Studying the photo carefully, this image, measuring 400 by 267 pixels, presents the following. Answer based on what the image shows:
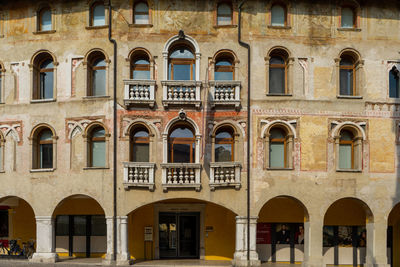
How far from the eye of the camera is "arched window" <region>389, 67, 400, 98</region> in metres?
25.5

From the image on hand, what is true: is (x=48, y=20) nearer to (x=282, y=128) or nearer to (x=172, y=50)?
(x=172, y=50)

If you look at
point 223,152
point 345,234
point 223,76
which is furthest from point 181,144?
point 345,234

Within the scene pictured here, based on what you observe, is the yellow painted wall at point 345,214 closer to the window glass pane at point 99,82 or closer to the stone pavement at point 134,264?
the stone pavement at point 134,264

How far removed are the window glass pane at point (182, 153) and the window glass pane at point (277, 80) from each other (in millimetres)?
5245

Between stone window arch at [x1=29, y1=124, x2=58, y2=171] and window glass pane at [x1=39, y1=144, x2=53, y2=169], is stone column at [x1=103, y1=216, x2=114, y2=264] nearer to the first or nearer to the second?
stone window arch at [x1=29, y1=124, x2=58, y2=171]

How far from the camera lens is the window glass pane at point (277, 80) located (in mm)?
24938

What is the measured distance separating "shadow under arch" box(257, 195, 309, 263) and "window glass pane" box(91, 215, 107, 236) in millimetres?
8720

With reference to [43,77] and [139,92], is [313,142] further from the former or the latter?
[43,77]

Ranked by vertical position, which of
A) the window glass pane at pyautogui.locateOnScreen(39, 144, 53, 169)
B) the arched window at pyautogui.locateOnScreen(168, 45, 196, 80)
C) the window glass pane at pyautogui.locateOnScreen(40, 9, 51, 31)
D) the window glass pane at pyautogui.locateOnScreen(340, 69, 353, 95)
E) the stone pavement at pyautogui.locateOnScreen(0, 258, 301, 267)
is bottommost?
the stone pavement at pyautogui.locateOnScreen(0, 258, 301, 267)

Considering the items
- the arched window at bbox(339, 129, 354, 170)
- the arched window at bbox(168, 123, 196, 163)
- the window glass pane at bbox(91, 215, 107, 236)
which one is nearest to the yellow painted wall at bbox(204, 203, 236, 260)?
the arched window at bbox(168, 123, 196, 163)

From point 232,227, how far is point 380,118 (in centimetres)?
967

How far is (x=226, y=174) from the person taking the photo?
23797 millimetres

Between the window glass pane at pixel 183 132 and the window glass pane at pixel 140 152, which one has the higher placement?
the window glass pane at pixel 183 132

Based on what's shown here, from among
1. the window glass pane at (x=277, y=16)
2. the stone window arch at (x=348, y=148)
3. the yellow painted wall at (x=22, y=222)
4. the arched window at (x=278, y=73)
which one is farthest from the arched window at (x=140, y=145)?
the stone window arch at (x=348, y=148)
